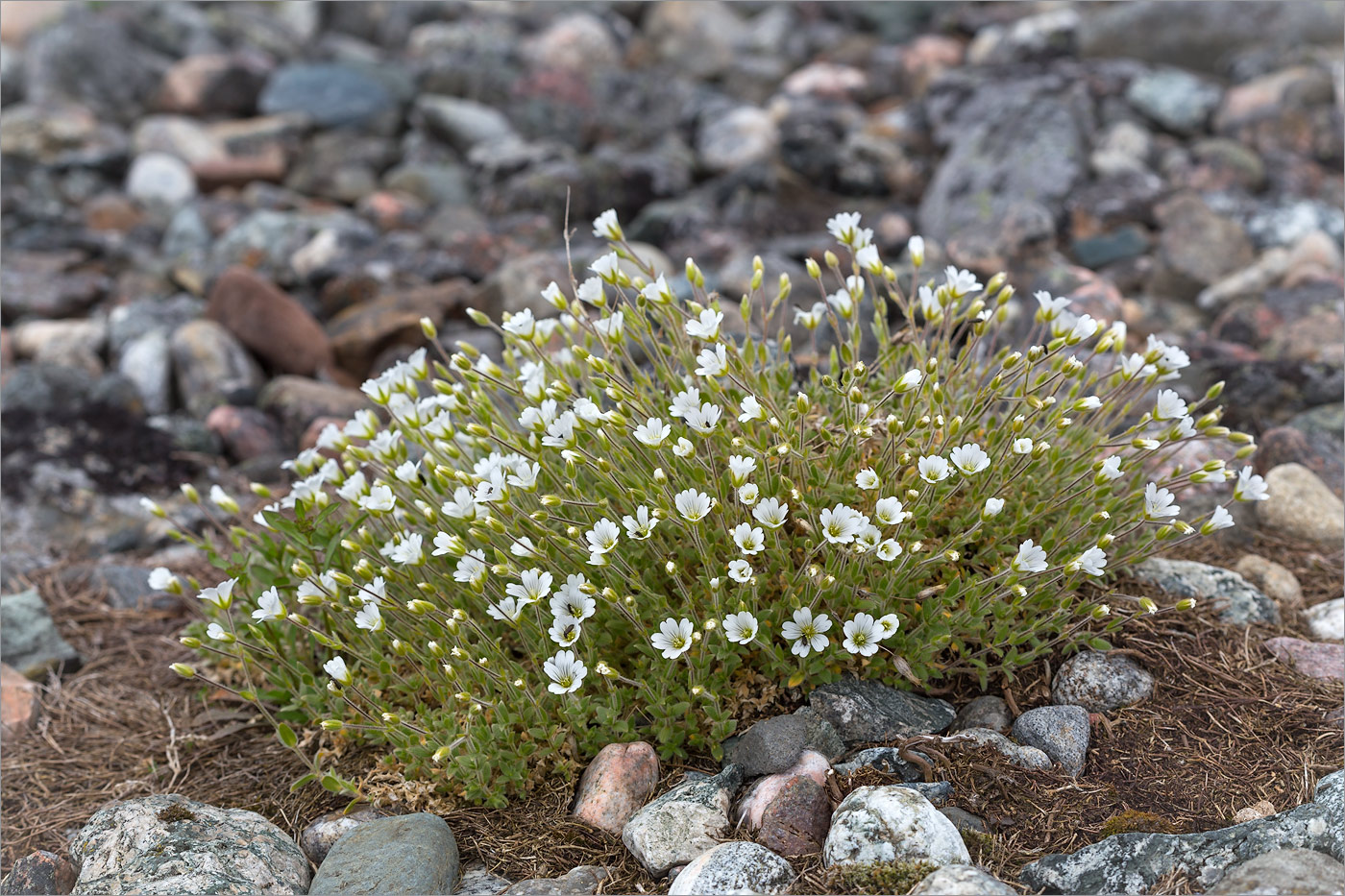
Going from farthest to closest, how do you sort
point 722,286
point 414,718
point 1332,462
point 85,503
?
1. point 722,286
2. point 85,503
3. point 1332,462
4. point 414,718

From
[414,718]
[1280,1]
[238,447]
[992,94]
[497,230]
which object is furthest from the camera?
[1280,1]

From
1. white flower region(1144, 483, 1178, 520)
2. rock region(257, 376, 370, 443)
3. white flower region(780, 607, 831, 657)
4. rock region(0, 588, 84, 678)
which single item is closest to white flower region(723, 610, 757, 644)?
white flower region(780, 607, 831, 657)

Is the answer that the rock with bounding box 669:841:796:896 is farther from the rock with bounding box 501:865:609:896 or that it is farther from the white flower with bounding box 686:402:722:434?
the white flower with bounding box 686:402:722:434

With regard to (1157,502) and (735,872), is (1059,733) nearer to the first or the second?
(1157,502)

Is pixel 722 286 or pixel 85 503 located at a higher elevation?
pixel 722 286

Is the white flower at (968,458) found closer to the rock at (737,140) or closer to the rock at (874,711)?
the rock at (874,711)

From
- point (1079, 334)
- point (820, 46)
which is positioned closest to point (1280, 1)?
point (820, 46)

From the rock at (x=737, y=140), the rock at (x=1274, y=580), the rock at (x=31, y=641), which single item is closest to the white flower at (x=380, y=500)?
the rock at (x=31, y=641)

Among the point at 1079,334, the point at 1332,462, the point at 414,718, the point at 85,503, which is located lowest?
the point at 85,503

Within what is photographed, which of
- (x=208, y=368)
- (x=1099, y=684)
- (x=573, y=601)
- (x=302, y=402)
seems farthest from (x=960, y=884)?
(x=208, y=368)

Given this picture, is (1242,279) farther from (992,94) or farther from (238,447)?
(238,447)
